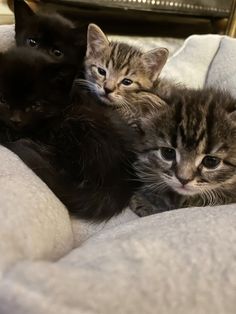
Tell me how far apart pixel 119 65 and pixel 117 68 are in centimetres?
2

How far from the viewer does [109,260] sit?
81 cm

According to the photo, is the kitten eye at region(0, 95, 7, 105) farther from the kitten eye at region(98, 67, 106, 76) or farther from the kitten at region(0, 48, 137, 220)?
the kitten eye at region(98, 67, 106, 76)

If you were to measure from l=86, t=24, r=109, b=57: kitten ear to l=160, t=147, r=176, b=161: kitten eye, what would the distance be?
2.19 ft

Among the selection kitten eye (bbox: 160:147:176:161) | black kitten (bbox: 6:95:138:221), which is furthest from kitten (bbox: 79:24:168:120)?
kitten eye (bbox: 160:147:176:161)

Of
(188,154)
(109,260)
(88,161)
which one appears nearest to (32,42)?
(88,161)

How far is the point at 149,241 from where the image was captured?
879mm

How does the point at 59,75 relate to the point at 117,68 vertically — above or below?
above

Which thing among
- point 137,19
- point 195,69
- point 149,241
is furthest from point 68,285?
point 137,19

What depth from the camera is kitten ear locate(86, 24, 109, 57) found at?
1.73 meters

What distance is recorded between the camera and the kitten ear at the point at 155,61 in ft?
5.71

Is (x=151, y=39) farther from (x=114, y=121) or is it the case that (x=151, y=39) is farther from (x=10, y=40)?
(x=114, y=121)

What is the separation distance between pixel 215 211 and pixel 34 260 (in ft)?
1.50

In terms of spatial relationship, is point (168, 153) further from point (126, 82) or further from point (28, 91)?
point (126, 82)

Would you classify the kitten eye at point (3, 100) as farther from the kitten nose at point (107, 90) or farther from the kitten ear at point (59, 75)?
the kitten nose at point (107, 90)
